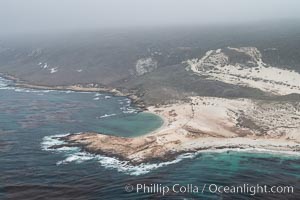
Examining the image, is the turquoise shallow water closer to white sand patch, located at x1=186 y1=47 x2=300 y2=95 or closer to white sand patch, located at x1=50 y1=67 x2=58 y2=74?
white sand patch, located at x1=186 y1=47 x2=300 y2=95

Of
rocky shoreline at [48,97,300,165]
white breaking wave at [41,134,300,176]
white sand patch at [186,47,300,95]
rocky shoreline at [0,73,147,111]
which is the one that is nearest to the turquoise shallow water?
white breaking wave at [41,134,300,176]

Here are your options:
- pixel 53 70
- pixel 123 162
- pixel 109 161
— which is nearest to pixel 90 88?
pixel 53 70

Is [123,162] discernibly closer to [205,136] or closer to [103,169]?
[103,169]

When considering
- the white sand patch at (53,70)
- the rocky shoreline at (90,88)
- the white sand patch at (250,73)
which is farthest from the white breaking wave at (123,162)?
the white sand patch at (53,70)

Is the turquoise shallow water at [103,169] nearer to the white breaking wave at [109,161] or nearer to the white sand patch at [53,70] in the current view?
the white breaking wave at [109,161]

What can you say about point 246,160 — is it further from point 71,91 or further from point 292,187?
point 71,91

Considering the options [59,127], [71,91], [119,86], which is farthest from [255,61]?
[59,127]
